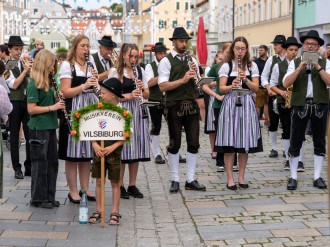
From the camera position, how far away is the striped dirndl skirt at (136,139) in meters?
8.95

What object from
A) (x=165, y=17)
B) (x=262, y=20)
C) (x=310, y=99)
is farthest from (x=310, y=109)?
(x=165, y=17)

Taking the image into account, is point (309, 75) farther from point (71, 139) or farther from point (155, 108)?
point (155, 108)

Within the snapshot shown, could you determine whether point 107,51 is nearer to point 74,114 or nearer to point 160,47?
point 74,114

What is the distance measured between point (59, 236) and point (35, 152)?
159 centimetres

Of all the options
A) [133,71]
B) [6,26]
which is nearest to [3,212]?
[133,71]

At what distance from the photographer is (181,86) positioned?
9.35m

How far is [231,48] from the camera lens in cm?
959

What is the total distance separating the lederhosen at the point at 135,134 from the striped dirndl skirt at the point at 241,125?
119 cm

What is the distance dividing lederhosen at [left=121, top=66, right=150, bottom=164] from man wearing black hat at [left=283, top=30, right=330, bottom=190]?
200cm

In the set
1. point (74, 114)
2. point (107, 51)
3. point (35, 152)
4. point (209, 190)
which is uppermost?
point (107, 51)

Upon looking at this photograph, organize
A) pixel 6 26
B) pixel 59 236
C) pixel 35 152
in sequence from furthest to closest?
pixel 6 26 → pixel 35 152 → pixel 59 236

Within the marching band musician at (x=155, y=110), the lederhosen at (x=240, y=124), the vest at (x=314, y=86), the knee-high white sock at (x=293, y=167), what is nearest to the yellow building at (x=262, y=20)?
the marching band musician at (x=155, y=110)

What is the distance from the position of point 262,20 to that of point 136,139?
37.1 meters

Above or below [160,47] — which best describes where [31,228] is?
below
